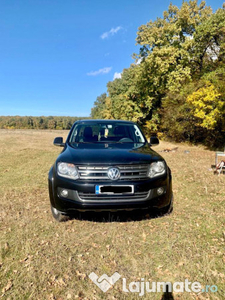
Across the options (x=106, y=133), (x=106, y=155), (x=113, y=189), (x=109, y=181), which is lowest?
(x=113, y=189)

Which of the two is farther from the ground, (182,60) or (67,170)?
(182,60)

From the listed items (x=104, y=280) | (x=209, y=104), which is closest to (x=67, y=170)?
(x=104, y=280)

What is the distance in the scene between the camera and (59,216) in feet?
12.8

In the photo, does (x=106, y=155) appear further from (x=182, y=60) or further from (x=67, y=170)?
(x=182, y=60)

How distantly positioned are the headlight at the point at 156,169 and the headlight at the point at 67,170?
1.14 metres

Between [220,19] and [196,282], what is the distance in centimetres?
2501

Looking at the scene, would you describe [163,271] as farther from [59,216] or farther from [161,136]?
[161,136]

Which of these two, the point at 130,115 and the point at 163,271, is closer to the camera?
the point at 163,271

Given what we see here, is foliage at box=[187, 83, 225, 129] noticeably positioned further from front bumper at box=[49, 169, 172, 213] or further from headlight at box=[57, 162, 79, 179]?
headlight at box=[57, 162, 79, 179]

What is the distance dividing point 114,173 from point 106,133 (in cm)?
181

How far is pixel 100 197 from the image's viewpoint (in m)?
3.24

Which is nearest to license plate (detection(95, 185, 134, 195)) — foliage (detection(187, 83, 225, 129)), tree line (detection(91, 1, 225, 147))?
foliage (detection(187, 83, 225, 129))

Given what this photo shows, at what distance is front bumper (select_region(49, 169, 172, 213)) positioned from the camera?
3.23m

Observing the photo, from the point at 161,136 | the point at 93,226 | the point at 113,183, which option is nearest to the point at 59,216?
the point at 93,226
